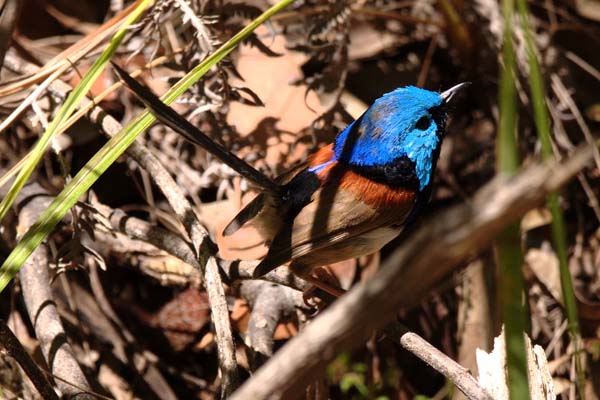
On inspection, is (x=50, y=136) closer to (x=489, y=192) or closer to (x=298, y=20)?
(x=489, y=192)

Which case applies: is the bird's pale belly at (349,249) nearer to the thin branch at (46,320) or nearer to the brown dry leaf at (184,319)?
the brown dry leaf at (184,319)

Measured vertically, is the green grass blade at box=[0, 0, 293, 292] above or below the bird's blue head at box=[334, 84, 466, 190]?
above

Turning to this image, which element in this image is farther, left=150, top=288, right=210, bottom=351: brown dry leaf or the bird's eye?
left=150, top=288, right=210, bottom=351: brown dry leaf

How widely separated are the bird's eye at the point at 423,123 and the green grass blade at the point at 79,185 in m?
1.07

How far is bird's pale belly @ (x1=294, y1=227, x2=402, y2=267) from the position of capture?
3.47 meters

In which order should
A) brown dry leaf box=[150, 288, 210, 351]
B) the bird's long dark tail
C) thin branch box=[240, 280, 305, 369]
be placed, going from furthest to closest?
1. brown dry leaf box=[150, 288, 210, 351]
2. thin branch box=[240, 280, 305, 369]
3. the bird's long dark tail

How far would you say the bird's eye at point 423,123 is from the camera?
3550 mm

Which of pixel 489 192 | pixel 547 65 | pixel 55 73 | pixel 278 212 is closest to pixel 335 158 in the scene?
pixel 278 212

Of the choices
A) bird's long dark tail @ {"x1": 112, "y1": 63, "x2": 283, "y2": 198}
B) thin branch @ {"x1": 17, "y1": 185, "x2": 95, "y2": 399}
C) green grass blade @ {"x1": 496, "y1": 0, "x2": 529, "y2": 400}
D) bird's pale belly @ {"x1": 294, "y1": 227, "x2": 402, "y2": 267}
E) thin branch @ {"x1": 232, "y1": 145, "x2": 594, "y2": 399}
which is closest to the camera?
thin branch @ {"x1": 232, "y1": 145, "x2": 594, "y2": 399}

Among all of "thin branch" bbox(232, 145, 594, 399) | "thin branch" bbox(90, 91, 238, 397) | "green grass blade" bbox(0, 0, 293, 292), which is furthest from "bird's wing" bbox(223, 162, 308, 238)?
"thin branch" bbox(232, 145, 594, 399)

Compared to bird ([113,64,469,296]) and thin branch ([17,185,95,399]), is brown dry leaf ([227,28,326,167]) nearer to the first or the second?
bird ([113,64,469,296])

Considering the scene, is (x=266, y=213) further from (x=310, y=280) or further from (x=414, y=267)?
(x=414, y=267)

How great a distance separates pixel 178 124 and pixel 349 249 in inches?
46.0

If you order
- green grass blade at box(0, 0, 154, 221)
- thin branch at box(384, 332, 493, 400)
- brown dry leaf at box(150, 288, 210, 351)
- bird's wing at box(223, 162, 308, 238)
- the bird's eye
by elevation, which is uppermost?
green grass blade at box(0, 0, 154, 221)
